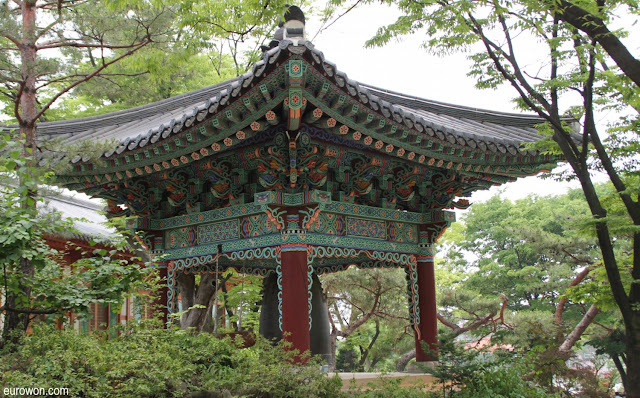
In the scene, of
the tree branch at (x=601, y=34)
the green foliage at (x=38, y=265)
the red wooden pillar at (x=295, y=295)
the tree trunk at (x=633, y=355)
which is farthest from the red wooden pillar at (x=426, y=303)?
the green foliage at (x=38, y=265)

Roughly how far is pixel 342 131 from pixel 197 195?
2.70 m

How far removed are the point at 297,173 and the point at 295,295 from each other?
4.75ft

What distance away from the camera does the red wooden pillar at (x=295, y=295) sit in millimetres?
6930

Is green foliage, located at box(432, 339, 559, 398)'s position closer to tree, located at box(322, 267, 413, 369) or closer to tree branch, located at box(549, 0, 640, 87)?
tree branch, located at box(549, 0, 640, 87)

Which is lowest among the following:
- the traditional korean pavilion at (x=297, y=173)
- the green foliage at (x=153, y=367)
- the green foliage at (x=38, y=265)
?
the green foliage at (x=153, y=367)

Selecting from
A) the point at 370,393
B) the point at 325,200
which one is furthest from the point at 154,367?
the point at 325,200

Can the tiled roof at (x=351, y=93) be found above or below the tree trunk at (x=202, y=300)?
above

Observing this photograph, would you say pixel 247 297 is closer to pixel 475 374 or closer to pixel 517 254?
pixel 475 374

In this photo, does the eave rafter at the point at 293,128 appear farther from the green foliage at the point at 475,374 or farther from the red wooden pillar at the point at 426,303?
the green foliage at the point at 475,374

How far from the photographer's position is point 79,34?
7.11 metres

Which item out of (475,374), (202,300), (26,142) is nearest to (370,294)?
(202,300)

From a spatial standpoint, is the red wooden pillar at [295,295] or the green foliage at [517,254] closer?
the red wooden pillar at [295,295]

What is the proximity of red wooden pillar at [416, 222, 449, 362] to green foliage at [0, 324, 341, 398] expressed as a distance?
3.18 metres

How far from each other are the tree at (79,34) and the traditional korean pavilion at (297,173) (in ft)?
2.62
